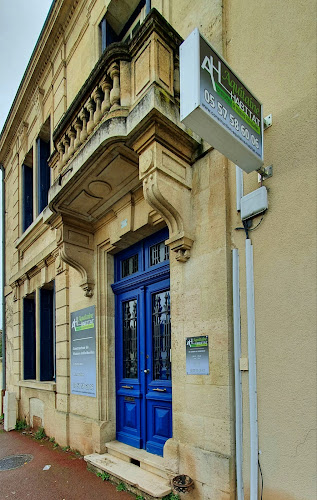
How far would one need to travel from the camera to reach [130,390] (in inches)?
204

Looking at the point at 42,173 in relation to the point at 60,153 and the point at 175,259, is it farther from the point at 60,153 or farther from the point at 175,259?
the point at 175,259

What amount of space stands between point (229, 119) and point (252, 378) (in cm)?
225

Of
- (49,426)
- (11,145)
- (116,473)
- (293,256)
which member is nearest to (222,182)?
(293,256)

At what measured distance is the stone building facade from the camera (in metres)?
2.98

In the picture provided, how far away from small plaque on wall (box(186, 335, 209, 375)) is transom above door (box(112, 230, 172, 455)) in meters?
0.84

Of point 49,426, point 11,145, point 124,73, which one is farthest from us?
point 11,145

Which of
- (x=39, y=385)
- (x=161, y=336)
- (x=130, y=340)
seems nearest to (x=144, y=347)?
(x=161, y=336)

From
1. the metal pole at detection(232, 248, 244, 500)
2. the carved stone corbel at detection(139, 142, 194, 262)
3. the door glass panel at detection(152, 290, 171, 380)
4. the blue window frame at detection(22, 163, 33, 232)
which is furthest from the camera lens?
the blue window frame at detection(22, 163, 33, 232)

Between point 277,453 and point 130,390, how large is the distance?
2.72m

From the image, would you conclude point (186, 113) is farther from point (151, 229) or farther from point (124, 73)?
point (151, 229)

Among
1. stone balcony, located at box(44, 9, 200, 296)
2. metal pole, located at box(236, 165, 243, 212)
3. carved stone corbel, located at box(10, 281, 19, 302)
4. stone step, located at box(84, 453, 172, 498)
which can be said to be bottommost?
stone step, located at box(84, 453, 172, 498)

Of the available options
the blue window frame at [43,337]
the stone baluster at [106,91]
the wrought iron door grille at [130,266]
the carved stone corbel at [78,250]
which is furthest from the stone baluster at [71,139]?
the blue window frame at [43,337]

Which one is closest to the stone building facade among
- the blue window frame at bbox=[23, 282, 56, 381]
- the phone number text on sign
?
the phone number text on sign

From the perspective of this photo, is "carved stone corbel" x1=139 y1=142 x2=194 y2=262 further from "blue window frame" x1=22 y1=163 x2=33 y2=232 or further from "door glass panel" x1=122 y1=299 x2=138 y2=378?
"blue window frame" x1=22 y1=163 x2=33 y2=232
